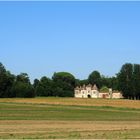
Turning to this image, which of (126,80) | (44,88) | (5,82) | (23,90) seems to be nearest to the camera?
(23,90)

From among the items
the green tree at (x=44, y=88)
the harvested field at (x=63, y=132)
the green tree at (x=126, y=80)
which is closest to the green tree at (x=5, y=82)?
the green tree at (x=44, y=88)

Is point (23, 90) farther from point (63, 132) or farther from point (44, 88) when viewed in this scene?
point (63, 132)

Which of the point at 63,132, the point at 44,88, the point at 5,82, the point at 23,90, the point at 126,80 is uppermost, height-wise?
the point at 126,80

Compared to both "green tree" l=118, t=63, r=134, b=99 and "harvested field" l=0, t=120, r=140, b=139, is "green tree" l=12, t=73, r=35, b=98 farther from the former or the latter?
"harvested field" l=0, t=120, r=140, b=139

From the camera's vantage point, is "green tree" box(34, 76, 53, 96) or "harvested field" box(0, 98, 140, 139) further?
"green tree" box(34, 76, 53, 96)

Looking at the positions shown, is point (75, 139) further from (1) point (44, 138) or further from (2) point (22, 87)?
(2) point (22, 87)

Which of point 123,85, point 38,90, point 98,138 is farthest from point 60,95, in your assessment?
point 98,138

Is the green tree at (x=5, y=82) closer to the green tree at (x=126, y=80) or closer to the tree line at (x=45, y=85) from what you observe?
the tree line at (x=45, y=85)

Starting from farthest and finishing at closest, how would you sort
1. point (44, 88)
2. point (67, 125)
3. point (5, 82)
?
point (44, 88) → point (5, 82) → point (67, 125)

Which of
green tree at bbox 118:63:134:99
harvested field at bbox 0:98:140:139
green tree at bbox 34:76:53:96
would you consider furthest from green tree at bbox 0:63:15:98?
harvested field at bbox 0:98:140:139

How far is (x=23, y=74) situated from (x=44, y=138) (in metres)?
153

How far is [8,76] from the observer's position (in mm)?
153500

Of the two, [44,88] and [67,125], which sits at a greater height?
[44,88]

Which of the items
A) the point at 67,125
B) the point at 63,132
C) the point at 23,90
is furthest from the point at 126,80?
the point at 63,132
